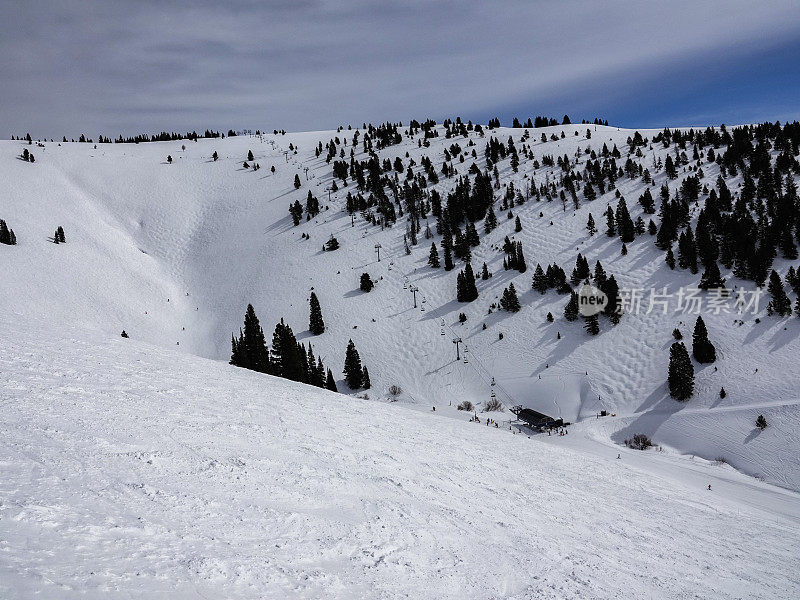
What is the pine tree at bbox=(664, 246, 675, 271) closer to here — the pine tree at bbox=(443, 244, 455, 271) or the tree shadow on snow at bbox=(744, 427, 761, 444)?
the tree shadow on snow at bbox=(744, 427, 761, 444)

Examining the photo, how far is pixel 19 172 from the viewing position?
347ft

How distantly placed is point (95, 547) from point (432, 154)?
13431 centimetres

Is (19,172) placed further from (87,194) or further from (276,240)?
(276,240)

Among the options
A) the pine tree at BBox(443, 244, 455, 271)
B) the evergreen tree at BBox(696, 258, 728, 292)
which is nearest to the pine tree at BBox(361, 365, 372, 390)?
the pine tree at BBox(443, 244, 455, 271)

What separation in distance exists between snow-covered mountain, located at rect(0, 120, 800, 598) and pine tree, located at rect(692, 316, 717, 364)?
1.51 m

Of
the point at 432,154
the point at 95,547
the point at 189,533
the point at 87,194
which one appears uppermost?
the point at 432,154

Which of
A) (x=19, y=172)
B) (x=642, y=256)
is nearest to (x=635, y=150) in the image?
(x=642, y=256)

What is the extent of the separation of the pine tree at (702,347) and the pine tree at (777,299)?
32.1 feet

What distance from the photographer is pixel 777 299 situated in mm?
50875

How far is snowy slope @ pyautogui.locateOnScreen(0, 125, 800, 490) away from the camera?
149 feet

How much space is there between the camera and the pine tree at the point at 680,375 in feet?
149

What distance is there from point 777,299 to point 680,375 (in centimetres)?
1817

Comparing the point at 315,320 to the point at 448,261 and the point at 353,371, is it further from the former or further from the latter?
the point at 448,261

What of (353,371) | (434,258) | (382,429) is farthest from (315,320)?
(382,429)
